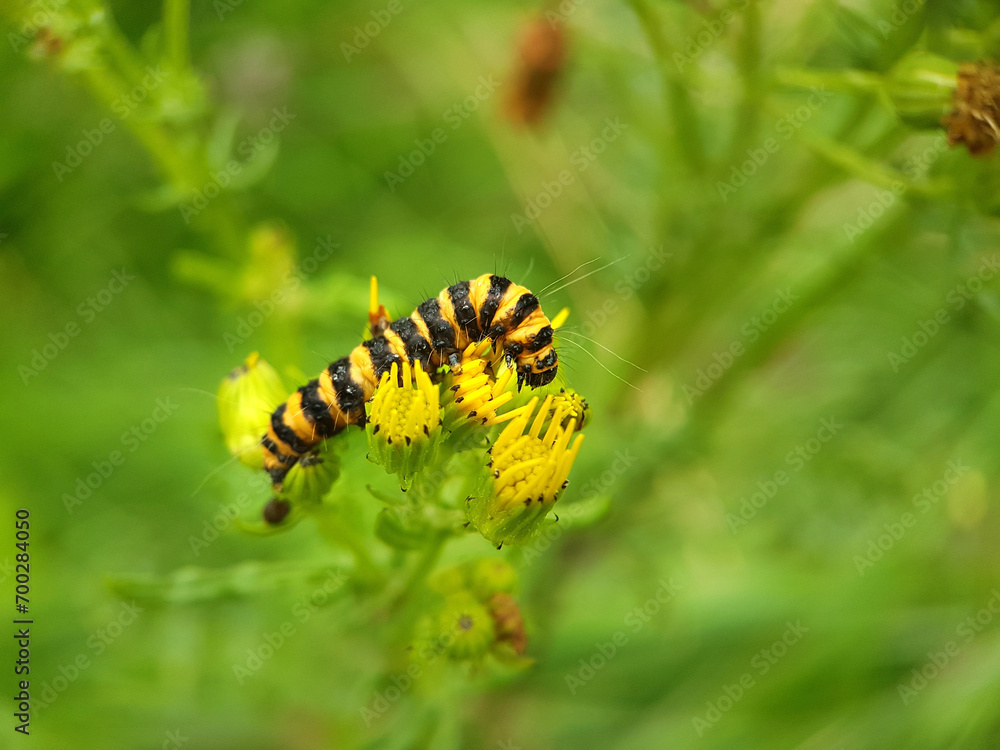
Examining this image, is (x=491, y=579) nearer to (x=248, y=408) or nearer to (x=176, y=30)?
(x=248, y=408)

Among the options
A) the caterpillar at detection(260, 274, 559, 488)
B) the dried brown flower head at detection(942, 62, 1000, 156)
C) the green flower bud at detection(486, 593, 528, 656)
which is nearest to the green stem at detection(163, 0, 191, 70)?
the caterpillar at detection(260, 274, 559, 488)

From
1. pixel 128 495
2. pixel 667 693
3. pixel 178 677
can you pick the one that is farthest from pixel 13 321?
pixel 667 693

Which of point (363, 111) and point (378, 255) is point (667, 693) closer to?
point (378, 255)

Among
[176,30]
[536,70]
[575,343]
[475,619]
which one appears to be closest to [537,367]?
[575,343]

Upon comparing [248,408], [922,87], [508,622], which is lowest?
[508,622]

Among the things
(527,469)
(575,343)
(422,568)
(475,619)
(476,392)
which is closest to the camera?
(527,469)

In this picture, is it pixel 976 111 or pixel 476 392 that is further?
pixel 976 111

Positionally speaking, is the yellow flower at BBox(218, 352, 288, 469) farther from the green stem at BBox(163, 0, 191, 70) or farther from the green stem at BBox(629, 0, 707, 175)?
the green stem at BBox(629, 0, 707, 175)
